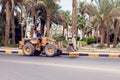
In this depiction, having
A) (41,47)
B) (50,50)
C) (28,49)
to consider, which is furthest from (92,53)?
(28,49)

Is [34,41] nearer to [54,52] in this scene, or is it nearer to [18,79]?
[54,52]

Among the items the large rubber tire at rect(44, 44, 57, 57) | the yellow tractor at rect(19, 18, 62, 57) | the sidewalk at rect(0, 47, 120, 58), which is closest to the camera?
the large rubber tire at rect(44, 44, 57, 57)

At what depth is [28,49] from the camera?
17219 millimetres

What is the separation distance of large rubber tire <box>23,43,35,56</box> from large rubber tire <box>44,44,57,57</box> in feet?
2.96

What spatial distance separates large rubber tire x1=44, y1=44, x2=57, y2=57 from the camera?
1640cm

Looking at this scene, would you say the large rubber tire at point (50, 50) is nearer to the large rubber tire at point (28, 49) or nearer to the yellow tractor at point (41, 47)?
the yellow tractor at point (41, 47)

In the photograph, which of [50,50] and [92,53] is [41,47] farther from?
[92,53]

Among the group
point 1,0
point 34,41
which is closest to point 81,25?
point 1,0

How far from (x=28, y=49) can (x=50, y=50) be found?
1.58 meters

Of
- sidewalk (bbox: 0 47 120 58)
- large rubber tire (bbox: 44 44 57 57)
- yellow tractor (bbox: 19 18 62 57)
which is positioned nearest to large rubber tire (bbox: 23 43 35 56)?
yellow tractor (bbox: 19 18 62 57)

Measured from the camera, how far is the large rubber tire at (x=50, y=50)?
16.4m

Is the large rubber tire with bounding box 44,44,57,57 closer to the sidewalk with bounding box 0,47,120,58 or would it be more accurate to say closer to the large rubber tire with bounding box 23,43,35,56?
the large rubber tire with bounding box 23,43,35,56

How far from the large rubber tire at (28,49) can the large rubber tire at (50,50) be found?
0.90m

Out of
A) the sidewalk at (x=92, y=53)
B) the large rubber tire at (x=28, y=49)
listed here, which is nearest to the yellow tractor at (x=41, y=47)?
the large rubber tire at (x=28, y=49)
